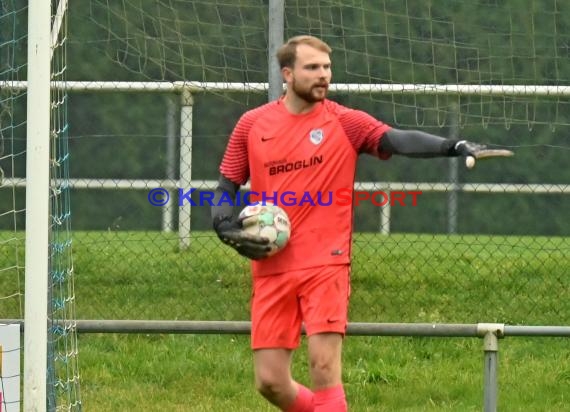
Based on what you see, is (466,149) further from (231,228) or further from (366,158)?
(366,158)

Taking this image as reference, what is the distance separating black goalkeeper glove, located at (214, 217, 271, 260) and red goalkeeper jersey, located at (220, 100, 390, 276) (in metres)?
0.12

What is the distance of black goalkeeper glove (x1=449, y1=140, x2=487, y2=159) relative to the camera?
674 cm

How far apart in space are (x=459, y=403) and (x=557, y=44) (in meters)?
2.68

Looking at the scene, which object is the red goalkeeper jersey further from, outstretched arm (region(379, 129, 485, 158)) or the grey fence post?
the grey fence post

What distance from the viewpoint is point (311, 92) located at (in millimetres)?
7164

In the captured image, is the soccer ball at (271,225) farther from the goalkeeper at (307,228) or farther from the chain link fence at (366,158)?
the chain link fence at (366,158)

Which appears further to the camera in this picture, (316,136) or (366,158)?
(366,158)

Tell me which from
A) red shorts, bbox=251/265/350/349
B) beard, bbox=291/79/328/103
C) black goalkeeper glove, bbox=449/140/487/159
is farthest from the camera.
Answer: beard, bbox=291/79/328/103

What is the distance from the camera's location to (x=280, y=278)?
7207mm

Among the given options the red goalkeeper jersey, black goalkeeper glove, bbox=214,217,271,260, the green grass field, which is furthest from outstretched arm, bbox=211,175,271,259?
the green grass field

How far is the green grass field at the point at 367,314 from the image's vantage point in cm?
917

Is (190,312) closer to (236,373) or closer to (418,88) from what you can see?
(236,373)

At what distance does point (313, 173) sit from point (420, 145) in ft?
1.80

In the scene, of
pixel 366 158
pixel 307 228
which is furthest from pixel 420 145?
pixel 366 158
